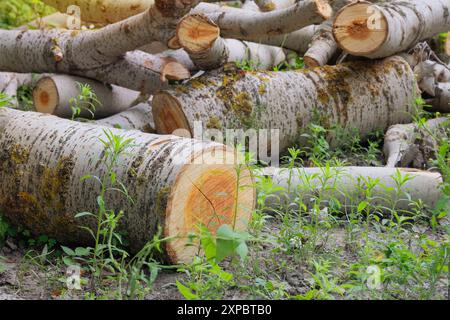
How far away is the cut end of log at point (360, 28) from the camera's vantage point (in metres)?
5.42

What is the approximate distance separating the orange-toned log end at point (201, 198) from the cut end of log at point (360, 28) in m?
2.39

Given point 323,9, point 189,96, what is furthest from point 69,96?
point 323,9

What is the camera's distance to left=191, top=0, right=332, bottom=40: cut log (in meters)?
5.20

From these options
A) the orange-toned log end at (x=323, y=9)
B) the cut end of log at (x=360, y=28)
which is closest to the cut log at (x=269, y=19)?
the orange-toned log end at (x=323, y=9)

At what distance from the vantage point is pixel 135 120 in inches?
229

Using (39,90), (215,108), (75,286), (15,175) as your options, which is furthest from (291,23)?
(75,286)

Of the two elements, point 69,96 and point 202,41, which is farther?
point 69,96

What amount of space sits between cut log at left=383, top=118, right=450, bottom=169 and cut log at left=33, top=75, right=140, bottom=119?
2255mm

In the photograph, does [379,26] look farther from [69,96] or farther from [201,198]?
[201,198]

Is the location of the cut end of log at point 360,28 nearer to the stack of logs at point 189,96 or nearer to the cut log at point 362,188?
the stack of logs at point 189,96

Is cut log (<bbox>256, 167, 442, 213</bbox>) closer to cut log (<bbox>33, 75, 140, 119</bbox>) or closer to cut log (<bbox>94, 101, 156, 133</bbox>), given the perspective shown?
cut log (<bbox>94, 101, 156, 133</bbox>)

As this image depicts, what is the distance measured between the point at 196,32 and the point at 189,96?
0.45 meters
